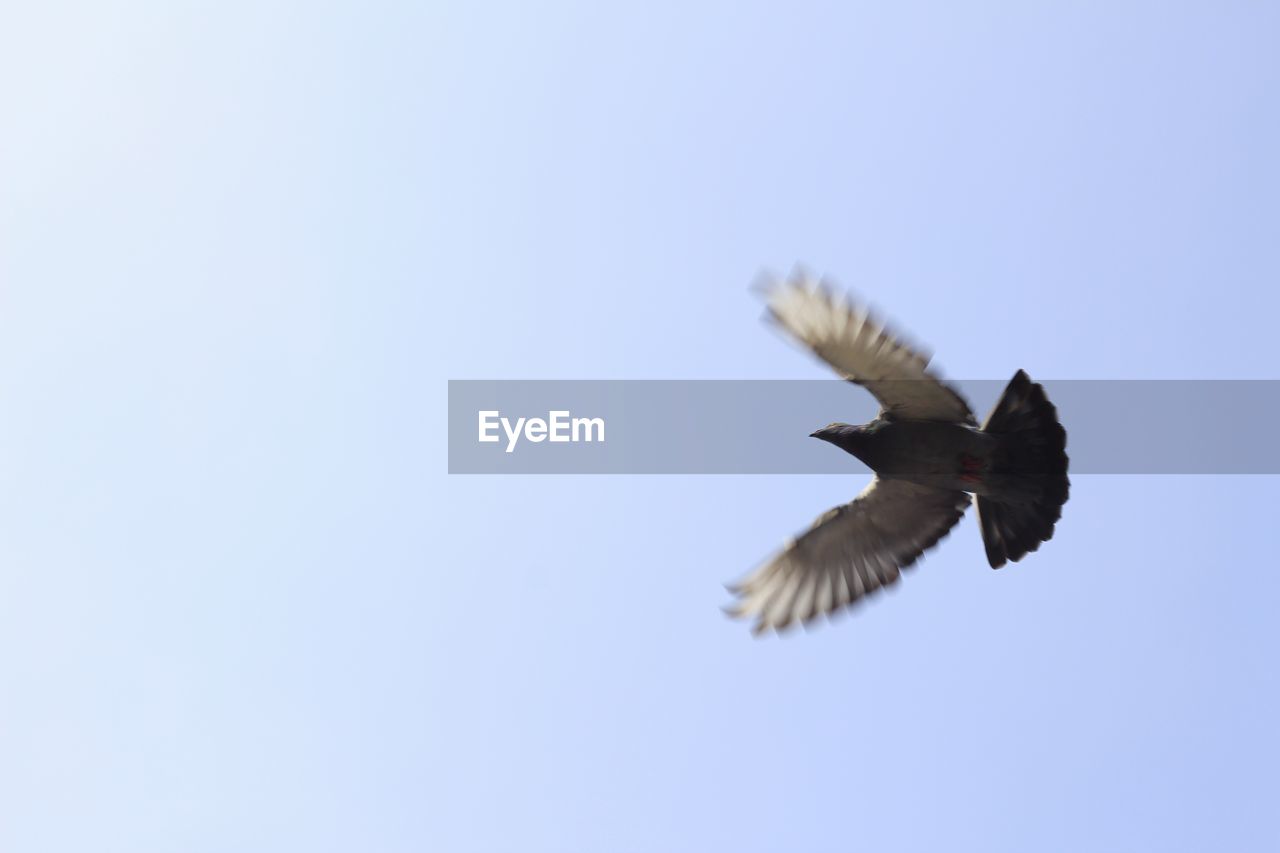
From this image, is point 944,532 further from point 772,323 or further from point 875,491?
point 772,323

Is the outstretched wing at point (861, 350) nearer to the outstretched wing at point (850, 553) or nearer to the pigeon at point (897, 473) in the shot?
the pigeon at point (897, 473)

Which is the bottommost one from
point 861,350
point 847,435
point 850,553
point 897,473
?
point 850,553

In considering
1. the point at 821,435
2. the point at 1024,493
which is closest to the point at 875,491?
the point at 821,435

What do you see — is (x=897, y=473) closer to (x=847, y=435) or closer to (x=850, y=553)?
(x=847, y=435)

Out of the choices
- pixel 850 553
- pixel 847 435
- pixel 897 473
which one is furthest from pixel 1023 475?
pixel 850 553

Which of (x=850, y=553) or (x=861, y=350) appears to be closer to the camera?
(x=861, y=350)
